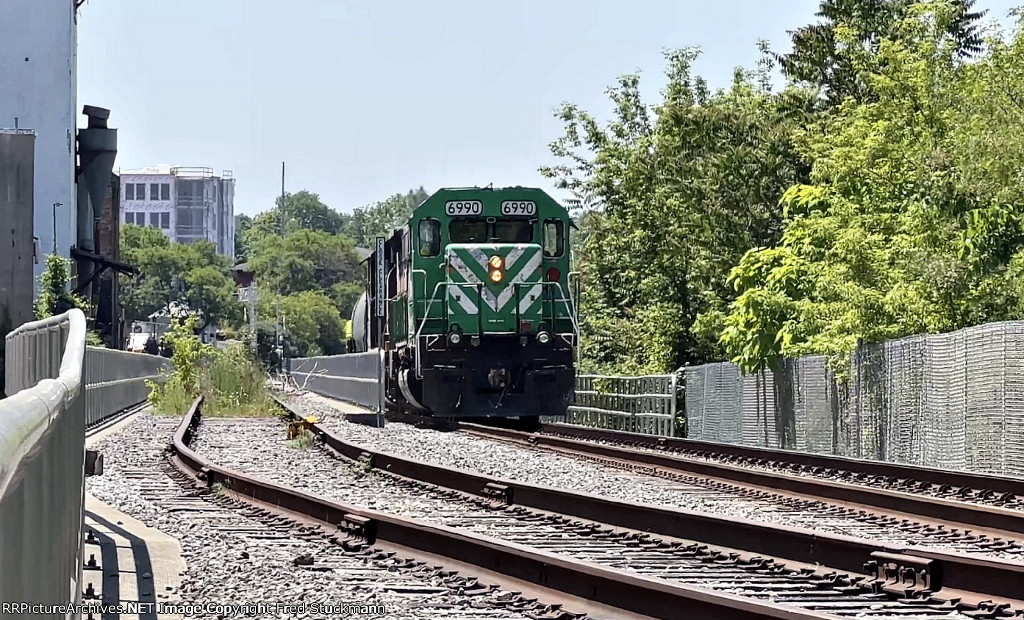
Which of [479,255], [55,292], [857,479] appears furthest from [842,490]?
[55,292]

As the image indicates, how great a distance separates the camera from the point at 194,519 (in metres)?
12.2

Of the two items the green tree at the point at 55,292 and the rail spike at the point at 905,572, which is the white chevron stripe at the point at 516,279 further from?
the green tree at the point at 55,292

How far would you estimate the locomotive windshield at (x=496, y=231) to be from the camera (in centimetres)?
2453

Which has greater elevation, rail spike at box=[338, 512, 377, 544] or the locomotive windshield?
the locomotive windshield

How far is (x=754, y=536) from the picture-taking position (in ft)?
30.5

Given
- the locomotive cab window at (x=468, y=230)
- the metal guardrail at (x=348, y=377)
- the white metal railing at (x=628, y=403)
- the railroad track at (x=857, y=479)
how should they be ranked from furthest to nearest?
the metal guardrail at (x=348, y=377) < the white metal railing at (x=628, y=403) < the locomotive cab window at (x=468, y=230) < the railroad track at (x=857, y=479)

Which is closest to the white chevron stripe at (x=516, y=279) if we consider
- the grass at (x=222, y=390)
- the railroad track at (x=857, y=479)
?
the railroad track at (x=857, y=479)

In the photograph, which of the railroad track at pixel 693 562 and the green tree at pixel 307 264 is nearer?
the railroad track at pixel 693 562

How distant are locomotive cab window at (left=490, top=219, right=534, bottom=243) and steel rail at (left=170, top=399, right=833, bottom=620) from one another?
11818mm

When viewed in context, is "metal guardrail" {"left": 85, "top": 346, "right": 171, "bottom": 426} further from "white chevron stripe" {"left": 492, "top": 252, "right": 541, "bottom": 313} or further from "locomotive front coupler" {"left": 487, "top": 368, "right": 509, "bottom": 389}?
"white chevron stripe" {"left": 492, "top": 252, "right": 541, "bottom": 313}

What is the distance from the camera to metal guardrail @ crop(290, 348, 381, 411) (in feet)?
111

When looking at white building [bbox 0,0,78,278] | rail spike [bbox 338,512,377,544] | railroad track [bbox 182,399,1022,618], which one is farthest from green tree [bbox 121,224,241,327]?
rail spike [bbox 338,512,377,544]

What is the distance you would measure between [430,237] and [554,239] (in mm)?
2023

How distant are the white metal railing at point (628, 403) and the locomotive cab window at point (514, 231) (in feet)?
18.2
